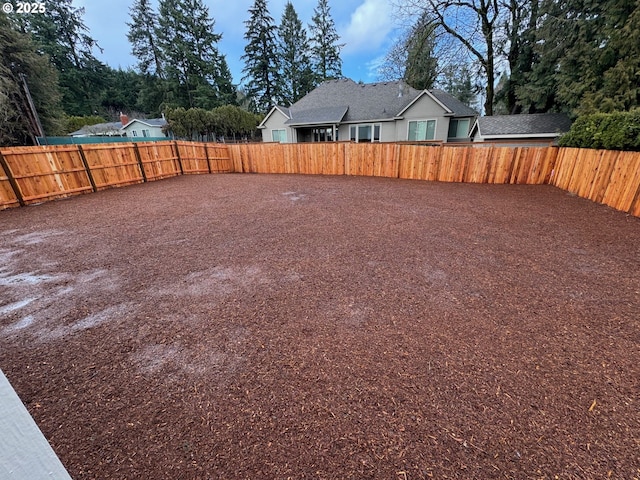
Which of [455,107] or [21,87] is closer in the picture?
[21,87]

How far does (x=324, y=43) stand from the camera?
111ft

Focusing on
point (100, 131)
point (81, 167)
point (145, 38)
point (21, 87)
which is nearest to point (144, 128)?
point (100, 131)

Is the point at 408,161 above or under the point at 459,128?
under

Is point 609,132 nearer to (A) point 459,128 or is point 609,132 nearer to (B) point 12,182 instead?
(A) point 459,128

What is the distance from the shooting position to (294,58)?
34.2 m

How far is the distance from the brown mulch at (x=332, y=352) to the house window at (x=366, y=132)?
15072mm

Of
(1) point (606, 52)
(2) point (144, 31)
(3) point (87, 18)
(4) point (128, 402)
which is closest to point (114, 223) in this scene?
(4) point (128, 402)

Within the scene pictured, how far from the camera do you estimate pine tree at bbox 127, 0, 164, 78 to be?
3294 centimetres

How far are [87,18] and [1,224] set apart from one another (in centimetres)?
4610

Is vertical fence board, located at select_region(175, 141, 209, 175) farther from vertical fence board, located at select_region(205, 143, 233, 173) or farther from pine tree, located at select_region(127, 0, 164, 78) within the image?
pine tree, located at select_region(127, 0, 164, 78)

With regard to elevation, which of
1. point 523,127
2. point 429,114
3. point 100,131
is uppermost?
point 100,131

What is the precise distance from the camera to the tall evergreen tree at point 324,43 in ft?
109

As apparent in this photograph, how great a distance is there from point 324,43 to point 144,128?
23440mm

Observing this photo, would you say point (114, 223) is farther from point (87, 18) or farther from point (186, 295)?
point (87, 18)
